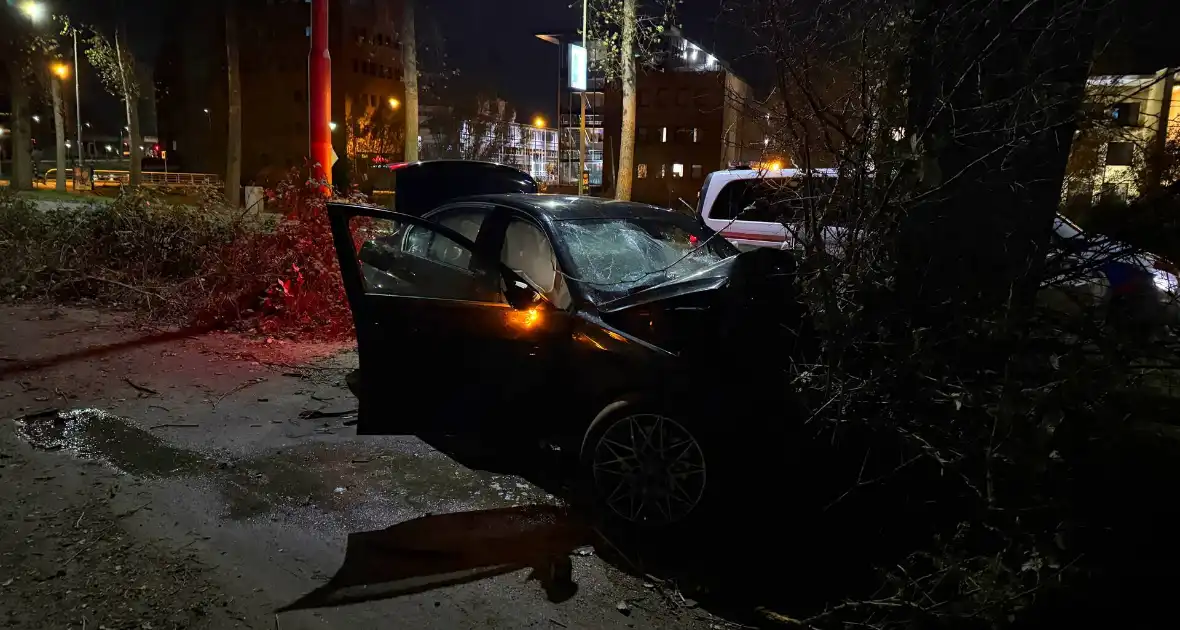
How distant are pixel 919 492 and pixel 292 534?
3.14m

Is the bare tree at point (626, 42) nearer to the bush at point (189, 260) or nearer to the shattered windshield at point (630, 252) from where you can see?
the bush at point (189, 260)

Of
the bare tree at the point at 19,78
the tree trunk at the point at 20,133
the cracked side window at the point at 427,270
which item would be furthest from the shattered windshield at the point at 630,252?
the tree trunk at the point at 20,133

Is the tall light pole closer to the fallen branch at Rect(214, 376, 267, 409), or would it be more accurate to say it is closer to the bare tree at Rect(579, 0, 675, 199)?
the bare tree at Rect(579, 0, 675, 199)

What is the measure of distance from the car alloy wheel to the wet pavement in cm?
31

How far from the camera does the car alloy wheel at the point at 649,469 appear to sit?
12.2 feet

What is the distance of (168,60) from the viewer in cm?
5494

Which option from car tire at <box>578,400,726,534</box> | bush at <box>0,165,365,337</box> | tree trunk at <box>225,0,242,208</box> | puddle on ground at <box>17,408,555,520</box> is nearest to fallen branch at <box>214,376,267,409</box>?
puddle on ground at <box>17,408,555,520</box>

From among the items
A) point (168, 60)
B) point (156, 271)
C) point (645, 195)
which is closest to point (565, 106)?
point (645, 195)

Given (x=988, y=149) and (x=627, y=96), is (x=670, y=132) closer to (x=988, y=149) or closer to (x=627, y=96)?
(x=627, y=96)

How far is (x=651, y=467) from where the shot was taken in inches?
150

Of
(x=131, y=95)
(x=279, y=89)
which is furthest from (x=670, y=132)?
(x=131, y=95)

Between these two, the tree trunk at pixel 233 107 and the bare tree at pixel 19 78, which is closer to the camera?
the tree trunk at pixel 233 107

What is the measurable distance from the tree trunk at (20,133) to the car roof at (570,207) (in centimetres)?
3697

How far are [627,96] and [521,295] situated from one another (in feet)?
56.3
